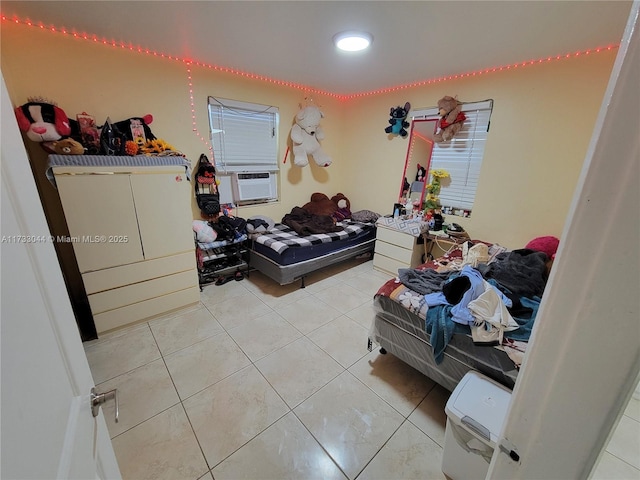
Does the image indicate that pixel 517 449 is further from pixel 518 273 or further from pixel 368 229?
pixel 368 229

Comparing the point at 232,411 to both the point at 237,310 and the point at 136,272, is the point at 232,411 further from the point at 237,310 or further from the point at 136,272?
the point at 136,272

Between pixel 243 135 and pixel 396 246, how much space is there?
235 centimetres

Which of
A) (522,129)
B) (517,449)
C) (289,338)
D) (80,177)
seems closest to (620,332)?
(517,449)

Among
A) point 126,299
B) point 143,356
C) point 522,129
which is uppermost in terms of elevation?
point 522,129

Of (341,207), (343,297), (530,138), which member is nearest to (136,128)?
(343,297)

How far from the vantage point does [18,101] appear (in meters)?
2.01

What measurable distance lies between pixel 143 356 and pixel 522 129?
3.90 m

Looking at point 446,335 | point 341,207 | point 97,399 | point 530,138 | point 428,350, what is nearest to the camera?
point 97,399

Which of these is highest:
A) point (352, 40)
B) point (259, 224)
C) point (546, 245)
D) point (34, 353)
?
point (352, 40)

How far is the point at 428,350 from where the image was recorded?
163 centimetres

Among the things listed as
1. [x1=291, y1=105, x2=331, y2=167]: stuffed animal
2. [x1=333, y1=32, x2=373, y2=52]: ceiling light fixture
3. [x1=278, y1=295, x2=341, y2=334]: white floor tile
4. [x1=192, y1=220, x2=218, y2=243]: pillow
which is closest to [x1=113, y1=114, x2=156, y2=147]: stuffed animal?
[x1=192, y1=220, x2=218, y2=243]: pillow

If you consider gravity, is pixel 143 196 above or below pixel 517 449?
above

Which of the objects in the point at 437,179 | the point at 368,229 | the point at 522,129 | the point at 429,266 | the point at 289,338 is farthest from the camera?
the point at 368,229

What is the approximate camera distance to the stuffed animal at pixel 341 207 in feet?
13.0
